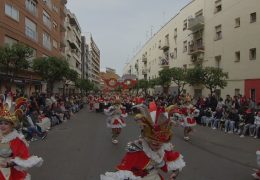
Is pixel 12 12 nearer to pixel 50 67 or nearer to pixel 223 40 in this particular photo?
pixel 50 67

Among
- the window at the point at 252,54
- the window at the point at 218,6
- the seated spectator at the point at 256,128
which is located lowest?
the seated spectator at the point at 256,128

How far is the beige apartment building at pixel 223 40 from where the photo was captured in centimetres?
3039

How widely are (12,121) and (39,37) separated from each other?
133 ft

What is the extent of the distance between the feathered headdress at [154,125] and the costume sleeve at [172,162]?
380 millimetres

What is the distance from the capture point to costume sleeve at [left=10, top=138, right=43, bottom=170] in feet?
Answer: 17.4

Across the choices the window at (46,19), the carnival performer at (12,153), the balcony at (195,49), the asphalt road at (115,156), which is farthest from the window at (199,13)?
the carnival performer at (12,153)

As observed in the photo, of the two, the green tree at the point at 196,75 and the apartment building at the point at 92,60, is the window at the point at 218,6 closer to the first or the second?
the green tree at the point at 196,75

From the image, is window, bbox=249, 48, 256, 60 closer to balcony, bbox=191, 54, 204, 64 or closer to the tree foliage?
balcony, bbox=191, 54, 204, 64

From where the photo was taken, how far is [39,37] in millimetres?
44781

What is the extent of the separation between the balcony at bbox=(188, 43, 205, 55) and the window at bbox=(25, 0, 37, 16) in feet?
59.5

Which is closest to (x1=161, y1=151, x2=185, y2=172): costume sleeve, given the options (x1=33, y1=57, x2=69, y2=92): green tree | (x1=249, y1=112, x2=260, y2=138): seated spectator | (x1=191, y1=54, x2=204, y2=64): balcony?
(x1=249, y1=112, x2=260, y2=138): seated spectator

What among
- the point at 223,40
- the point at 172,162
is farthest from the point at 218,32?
the point at 172,162

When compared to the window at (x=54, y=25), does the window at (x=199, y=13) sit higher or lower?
lower

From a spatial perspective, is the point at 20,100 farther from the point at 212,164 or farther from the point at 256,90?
the point at 256,90
